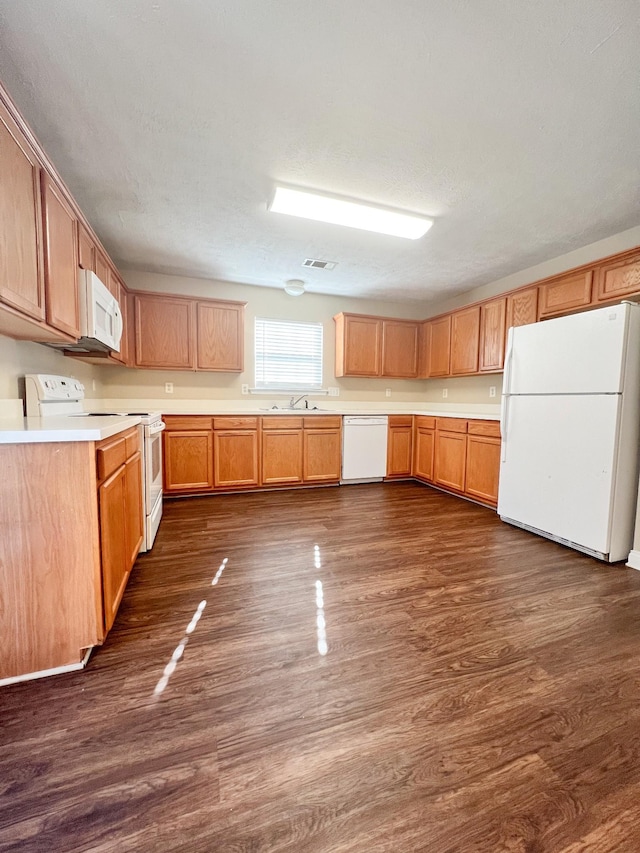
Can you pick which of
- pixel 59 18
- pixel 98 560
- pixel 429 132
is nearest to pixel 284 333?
pixel 429 132

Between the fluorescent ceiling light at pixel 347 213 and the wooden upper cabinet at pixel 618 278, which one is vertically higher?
the fluorescent ceiling light at pixel 347 213

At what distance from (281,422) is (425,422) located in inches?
72.4

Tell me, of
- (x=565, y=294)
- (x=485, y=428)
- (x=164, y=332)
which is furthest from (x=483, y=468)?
(x=164, y=332)

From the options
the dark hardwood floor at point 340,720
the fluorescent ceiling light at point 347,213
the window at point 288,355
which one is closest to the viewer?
the dark hardwood floor at point 340,720

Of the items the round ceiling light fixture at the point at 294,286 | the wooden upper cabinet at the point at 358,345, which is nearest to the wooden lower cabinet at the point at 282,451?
the wooden upper cabinet at the point at 358,345

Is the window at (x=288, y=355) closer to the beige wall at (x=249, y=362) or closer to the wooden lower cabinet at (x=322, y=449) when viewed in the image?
the beige wall at (x=249, y=362)

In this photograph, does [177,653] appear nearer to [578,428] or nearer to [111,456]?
[111,456]

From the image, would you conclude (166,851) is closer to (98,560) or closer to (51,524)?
(98,560)

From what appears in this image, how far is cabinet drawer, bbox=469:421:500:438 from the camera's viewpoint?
341 cm

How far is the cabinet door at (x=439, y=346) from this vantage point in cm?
438

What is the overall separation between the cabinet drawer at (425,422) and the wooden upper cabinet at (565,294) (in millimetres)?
1623

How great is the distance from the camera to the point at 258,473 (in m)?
4.01

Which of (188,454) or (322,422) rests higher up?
(322,422)

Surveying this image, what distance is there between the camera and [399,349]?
480cm
